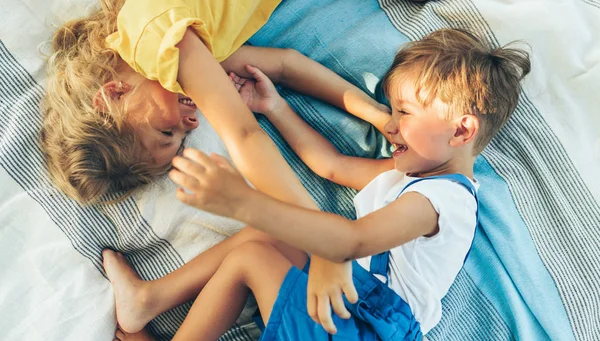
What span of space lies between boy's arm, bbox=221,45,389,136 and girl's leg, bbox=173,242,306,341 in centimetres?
35

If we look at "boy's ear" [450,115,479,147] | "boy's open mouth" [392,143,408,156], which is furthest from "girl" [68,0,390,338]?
"boy's ear" [450,115,479,147]

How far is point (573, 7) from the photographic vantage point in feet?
4.30

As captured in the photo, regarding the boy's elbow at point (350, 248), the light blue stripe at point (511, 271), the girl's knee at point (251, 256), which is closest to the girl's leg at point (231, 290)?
the girl's knee at point (251, 256)

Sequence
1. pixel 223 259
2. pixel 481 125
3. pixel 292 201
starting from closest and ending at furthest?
pixel 292 201
pixel 481 125
pixel 223 259

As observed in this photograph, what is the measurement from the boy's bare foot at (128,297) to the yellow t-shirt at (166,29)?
0.39m

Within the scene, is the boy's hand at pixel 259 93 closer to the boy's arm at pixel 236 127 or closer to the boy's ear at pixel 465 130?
the boy's arm at pixel 236 127

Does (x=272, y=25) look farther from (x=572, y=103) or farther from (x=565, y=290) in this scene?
(x=565, y=290)

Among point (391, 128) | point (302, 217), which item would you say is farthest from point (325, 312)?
point (391, 128)

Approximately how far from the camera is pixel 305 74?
131cm

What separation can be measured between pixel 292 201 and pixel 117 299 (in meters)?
0.45

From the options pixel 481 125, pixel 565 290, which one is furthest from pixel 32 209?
pixel 565 290

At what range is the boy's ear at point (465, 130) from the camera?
1.09 meters

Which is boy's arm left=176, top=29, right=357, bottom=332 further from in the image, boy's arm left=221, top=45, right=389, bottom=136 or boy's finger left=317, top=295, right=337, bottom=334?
boy's arm left=221, top=45, right=389, bottom=136

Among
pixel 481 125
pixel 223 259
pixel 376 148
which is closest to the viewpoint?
pixel 481 125
